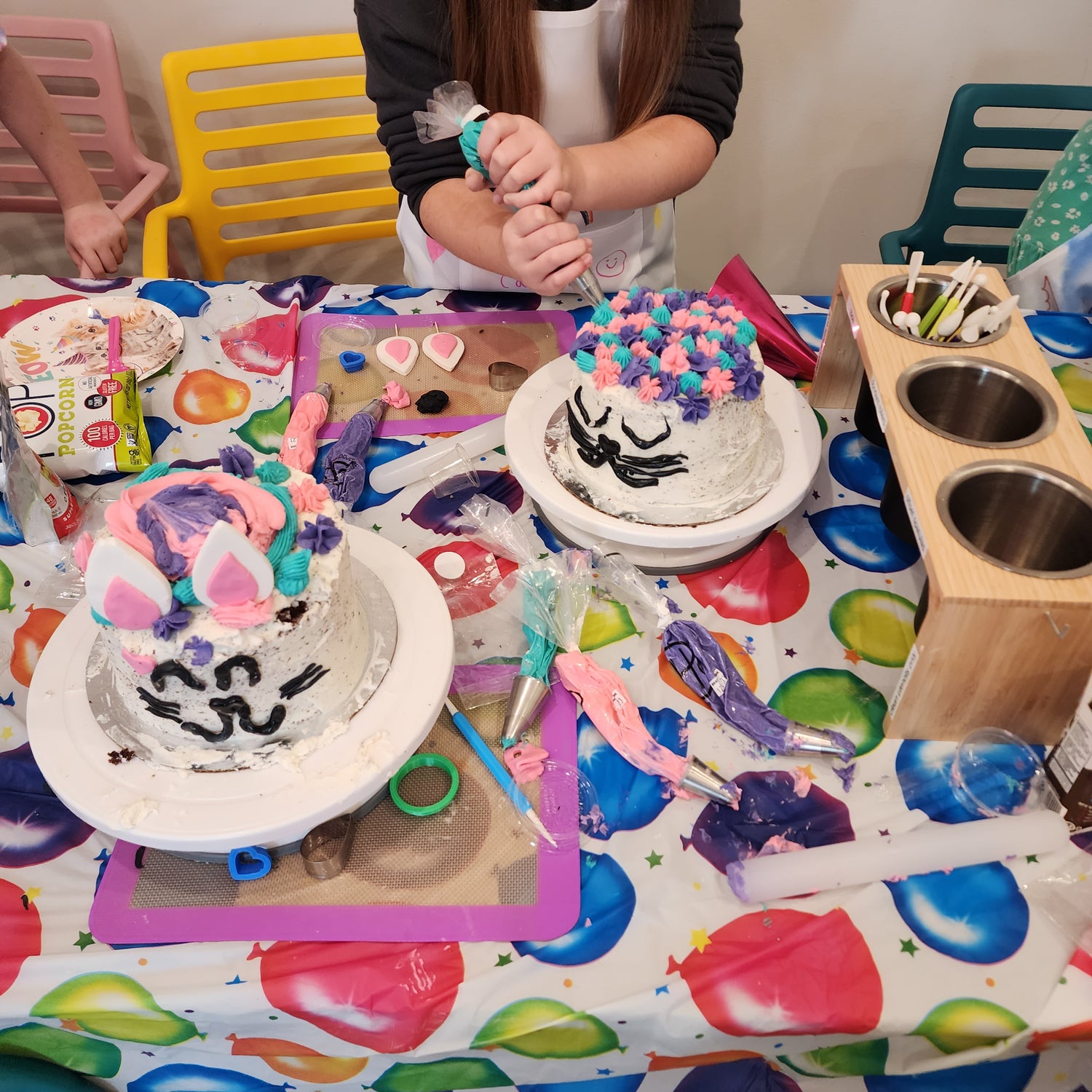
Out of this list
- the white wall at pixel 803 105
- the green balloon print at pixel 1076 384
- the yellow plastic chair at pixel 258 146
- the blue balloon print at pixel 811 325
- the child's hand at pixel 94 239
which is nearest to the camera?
the green balloon print at pixel 1076 384

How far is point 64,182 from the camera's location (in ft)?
5.55

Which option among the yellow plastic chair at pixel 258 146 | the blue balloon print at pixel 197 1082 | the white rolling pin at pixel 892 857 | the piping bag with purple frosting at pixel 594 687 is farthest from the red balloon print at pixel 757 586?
the yellow plastic chair at pixel 258 146

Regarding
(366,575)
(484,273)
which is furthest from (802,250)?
(366,575)

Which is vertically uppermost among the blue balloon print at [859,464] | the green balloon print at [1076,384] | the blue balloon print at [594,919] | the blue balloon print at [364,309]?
the blue balloon print at [364,309]

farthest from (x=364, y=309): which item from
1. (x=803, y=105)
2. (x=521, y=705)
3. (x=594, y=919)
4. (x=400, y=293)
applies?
(x=803, y=105)

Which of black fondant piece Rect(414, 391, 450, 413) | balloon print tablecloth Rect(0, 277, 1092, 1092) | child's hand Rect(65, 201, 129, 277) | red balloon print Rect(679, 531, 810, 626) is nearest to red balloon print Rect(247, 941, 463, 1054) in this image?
balloon print tablecloth Rect(0, 277, 1092, 1092)

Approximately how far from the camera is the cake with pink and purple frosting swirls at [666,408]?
37.2 inches

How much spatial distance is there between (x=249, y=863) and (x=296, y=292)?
36.4 inches

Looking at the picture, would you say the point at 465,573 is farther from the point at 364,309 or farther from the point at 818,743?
the point at 364,309

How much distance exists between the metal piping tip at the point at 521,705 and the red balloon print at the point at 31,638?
488 millimetres

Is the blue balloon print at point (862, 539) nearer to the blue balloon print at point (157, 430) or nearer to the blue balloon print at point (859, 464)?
the blue balloon print at point (859, 464)

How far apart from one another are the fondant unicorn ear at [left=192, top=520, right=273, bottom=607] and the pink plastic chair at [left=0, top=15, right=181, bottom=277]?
1.44m

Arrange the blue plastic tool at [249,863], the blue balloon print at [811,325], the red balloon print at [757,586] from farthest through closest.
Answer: the blue balloon print at [811,325]
the red balloon print at [757,586]
the blue plastic tool at [249,863]

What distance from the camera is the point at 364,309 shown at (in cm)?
141
